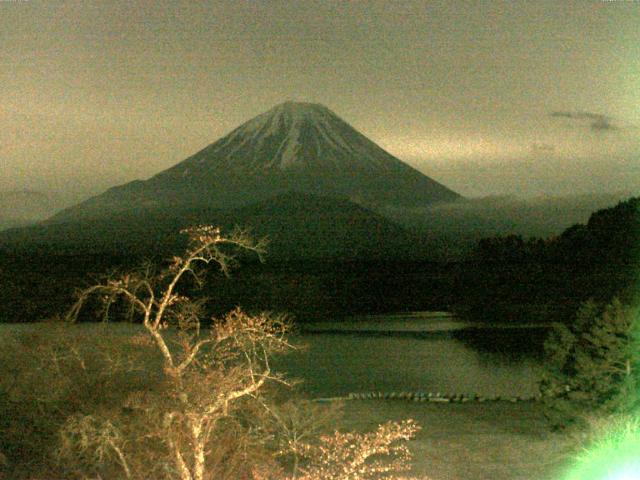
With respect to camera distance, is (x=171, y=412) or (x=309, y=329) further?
(x=309, y=329)

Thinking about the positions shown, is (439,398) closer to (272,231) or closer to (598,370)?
(598,370)

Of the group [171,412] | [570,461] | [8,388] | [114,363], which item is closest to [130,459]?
[114,363]

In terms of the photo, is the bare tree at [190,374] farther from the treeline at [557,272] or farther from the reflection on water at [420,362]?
the treeline at [557,272]

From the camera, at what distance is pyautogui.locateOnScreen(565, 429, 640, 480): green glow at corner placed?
7.50m

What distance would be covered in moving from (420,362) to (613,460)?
15488 millimetres

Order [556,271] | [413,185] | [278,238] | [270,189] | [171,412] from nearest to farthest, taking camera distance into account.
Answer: [171,412] < [556,271] < [278,238] < [270,189] < [413,185]

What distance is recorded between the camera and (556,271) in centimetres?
4400

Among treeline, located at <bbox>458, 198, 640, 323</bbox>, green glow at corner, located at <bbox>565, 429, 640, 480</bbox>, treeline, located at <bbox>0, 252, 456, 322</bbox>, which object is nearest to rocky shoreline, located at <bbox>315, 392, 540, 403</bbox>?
green glow at corner, located at <bbox>565, 429, 640, 480</bbox>

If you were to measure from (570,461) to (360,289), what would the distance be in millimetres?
43336

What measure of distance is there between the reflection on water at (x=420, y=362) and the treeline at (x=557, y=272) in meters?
8.09

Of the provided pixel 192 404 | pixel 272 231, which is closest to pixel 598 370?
pixel 192 404

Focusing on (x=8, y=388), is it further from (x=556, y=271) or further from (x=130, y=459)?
(x=556, y=271)

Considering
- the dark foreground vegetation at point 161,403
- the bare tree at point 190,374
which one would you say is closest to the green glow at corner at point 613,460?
the dark foreground vegetation at point 161,403

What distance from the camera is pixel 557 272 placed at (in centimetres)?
4378
